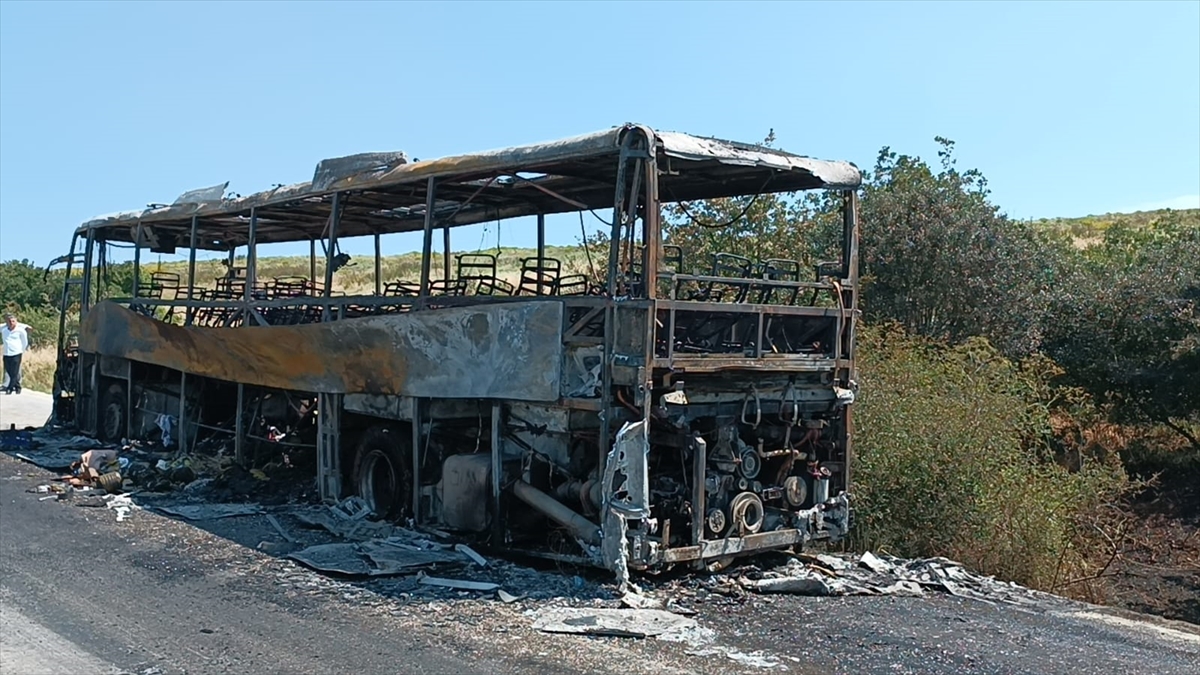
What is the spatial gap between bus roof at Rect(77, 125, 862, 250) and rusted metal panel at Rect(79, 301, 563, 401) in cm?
126

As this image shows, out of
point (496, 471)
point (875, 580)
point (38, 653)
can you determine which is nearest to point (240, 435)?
point (496, 471)

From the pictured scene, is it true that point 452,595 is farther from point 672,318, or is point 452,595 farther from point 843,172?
point 843,172

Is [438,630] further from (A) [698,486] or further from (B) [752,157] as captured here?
(B) [752,157]

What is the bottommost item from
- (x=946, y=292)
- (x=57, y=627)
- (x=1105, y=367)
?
(x=57, y=627)

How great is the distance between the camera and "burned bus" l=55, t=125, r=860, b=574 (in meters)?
8.02

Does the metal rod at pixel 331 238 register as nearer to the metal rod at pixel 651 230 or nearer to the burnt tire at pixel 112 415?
the metal rod at pixel 651 230

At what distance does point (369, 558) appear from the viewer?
866 centimetres

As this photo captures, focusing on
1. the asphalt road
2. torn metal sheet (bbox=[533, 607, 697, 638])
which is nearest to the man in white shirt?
the asphalt road

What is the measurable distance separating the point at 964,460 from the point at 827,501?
8.14 feet

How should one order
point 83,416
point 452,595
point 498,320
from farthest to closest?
1. point 83,416
2. point 498,320
3. point 452,595

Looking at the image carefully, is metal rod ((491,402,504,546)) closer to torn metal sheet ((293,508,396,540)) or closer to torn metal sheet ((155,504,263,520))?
torn metal sheet ((293,508,396,540))

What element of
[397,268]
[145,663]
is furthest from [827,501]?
[397,268]

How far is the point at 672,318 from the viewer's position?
803cm

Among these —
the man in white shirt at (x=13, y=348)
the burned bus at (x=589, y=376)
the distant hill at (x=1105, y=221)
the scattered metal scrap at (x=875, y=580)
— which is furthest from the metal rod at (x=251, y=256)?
the distant hill at (x=1105, y=221)
